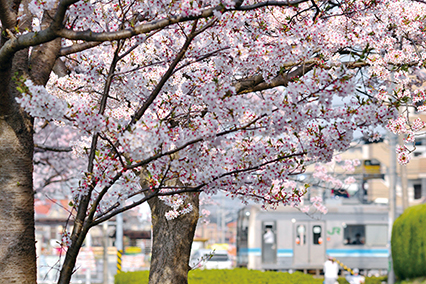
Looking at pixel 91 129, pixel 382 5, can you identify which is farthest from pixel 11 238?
pixel 382 5

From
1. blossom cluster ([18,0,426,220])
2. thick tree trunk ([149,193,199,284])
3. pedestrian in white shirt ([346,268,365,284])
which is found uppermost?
blossom cluster ([18,0,426,220])

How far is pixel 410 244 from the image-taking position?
1329 cm

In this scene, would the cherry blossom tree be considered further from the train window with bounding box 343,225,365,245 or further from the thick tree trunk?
the train window with bounding box 343,225,365,245

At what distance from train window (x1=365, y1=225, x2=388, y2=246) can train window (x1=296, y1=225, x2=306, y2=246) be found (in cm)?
302

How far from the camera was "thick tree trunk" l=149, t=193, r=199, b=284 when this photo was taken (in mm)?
6602

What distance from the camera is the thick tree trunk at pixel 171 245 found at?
6602mm

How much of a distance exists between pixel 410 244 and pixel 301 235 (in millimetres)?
9182

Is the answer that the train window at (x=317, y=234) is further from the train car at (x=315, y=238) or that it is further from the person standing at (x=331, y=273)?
the person standing at (x=331, y=273)

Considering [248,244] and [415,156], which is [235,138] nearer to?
[248,244]

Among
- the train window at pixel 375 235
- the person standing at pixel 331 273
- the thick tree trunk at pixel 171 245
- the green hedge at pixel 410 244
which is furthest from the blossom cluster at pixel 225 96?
the train window at pixel 375 235

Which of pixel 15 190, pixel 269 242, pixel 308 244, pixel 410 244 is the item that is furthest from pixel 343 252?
pixel 15 190

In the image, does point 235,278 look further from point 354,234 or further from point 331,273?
point 354,234

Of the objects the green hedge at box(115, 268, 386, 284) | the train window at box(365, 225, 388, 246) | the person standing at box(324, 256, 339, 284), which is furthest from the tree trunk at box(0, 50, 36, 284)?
the train window at box(365, 225, 388, 246)

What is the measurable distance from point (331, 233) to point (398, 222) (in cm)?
829
